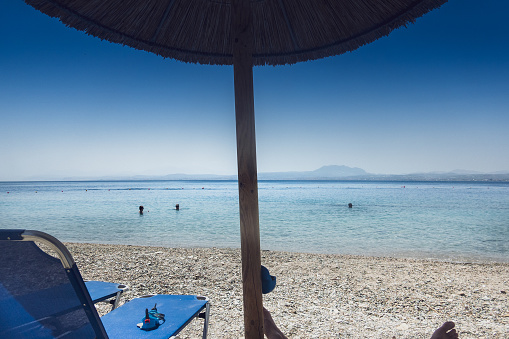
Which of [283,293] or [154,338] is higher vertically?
[154,338]

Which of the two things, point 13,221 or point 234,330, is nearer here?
point 234,330

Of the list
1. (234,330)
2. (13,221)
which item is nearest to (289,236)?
(234,330)

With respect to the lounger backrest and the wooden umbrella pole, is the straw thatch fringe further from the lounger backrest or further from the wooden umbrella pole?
the lounger backrest

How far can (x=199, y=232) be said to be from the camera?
14133mm

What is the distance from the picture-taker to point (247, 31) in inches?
72.1

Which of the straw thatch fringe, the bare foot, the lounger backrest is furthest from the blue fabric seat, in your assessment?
the bare foot

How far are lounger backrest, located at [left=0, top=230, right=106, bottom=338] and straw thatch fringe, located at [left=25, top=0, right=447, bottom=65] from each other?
182 cm

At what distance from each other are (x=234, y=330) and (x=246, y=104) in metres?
2.70

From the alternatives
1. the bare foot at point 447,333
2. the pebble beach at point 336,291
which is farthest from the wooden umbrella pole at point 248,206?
the pebble beach at point 336,291

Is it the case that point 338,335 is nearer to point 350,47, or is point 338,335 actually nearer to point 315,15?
point 350,47

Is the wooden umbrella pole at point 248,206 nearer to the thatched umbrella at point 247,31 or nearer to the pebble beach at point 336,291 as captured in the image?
the thatched umbrella at point 247,31

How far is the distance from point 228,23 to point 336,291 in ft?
13.5

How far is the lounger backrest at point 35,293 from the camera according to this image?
110cm

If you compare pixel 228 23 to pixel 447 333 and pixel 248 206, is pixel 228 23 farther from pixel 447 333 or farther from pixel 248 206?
pixel 447 333
